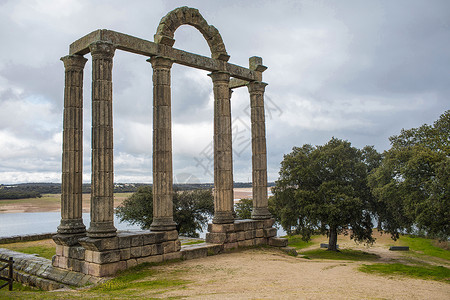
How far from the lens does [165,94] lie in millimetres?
15422

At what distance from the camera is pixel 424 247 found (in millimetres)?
39094

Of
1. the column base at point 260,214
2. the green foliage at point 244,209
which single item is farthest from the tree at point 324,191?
the column base at point 260,214

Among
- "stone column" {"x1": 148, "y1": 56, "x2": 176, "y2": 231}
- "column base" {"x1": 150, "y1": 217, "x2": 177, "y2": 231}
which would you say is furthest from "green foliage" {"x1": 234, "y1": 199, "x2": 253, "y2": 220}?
"stone column" {"x1": 148, "y1": 56, "x2": 176, "y2": 231}

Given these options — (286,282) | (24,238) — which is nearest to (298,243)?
(24,238)

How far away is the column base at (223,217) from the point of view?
1761cm

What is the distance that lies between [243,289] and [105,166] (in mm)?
6360

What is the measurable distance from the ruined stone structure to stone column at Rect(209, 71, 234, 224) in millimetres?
46

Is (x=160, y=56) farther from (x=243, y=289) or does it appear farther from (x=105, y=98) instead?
(x=243, y=289)

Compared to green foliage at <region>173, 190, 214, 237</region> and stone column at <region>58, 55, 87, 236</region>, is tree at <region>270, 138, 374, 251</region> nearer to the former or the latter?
green foliage at <region>173, 190, 214, 237</region>

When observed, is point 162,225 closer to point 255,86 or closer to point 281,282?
point 281,282

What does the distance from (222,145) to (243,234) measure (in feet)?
14.1

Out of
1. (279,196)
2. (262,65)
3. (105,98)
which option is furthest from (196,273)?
(279,196)

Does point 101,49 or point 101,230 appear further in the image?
point 101,49

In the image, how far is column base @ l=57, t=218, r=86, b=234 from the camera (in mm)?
14016
